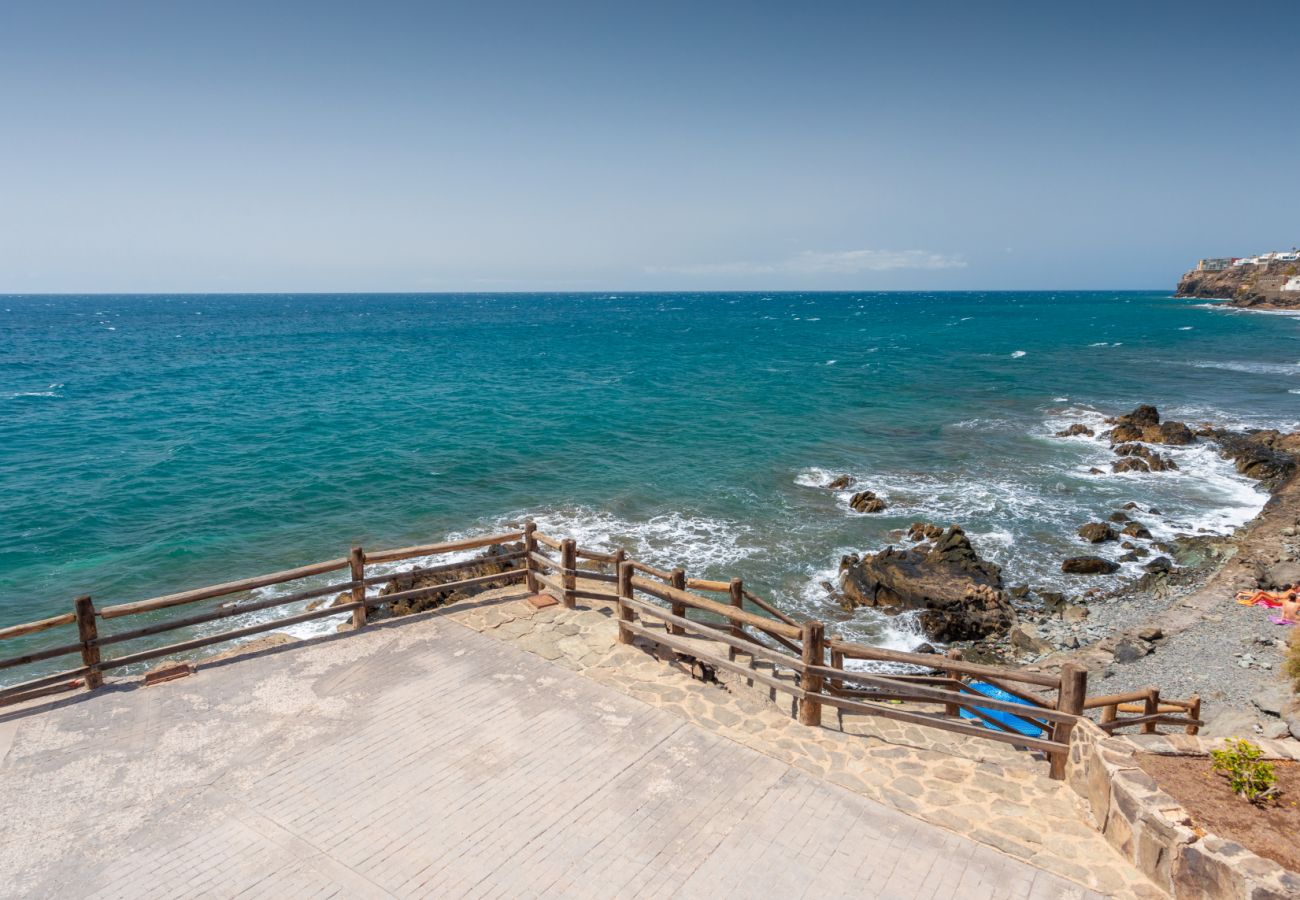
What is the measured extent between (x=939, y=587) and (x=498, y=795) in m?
16.3

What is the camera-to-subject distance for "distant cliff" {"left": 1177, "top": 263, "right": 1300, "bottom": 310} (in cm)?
13075

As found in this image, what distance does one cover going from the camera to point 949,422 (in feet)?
140

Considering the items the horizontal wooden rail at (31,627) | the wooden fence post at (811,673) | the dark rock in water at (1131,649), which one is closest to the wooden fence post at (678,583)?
the wooden fence post at (811,673)

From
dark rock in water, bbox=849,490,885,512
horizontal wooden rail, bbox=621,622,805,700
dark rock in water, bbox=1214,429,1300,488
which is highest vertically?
horizontal wooden rail, bbox=621,622,805,700

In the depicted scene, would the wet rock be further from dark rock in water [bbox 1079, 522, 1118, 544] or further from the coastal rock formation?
the coastal rock formation

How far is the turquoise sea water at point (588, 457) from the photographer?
23641mm

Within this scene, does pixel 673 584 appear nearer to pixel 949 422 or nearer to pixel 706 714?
pixel 706 714

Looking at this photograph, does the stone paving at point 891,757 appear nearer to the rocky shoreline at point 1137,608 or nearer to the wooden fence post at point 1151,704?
the wooden fence post at point 1151,704

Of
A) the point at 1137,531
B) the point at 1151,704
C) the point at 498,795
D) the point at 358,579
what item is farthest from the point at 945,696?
the point at 1137,531

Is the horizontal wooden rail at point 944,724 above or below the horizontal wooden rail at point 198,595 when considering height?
below

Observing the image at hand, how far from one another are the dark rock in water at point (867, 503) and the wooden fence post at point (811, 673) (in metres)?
18.7

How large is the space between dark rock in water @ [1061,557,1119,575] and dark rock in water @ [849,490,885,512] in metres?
6.83

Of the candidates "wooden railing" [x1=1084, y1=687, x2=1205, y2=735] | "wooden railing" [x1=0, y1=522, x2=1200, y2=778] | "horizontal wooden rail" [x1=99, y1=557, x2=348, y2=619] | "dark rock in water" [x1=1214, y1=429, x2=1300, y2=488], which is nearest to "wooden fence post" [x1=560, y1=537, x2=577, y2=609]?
"wooden railing" [x1=0, y1=522, x2=1200, y2=778]

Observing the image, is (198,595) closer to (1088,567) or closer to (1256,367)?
(1088,567)
